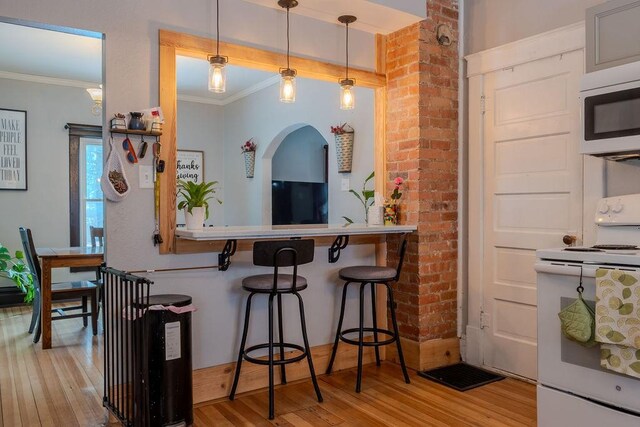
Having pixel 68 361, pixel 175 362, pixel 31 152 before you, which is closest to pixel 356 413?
pixel 175 362

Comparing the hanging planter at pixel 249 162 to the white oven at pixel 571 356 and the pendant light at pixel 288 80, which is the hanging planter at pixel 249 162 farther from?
the white oven at pixel 571 356

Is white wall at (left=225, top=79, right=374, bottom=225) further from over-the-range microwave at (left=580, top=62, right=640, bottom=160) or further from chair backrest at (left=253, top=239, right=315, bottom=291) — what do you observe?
over-the-range microwave at (left=580, top=62, right=640, bottom=160)

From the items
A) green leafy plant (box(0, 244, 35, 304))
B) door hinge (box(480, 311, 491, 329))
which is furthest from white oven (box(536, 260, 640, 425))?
green leafy plant (box(0, 244, 35, 304))

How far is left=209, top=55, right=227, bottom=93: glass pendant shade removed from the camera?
2773 mm

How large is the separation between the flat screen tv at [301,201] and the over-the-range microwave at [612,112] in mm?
2761

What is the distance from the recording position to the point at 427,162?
3.46m

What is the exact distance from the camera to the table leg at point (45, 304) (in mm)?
4051

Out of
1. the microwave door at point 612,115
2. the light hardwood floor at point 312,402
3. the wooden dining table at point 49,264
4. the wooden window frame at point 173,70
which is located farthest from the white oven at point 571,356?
the wooden dining table at point 49,264

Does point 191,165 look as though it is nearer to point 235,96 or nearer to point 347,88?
point 235,96

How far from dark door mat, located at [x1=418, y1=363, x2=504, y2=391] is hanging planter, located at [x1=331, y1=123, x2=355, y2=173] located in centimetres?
191

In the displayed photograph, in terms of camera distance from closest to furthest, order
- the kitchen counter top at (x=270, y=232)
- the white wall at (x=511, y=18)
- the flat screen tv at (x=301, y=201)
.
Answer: the kitchen counter top at (x=270, y=232)
the white wall at (x=511, y=18)
the flat screen tv at (x=301, y=201)

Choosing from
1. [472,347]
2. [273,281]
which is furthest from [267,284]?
[472,347]

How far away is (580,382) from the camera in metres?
2.19

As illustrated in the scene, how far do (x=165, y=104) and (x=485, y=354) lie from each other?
105 inches
